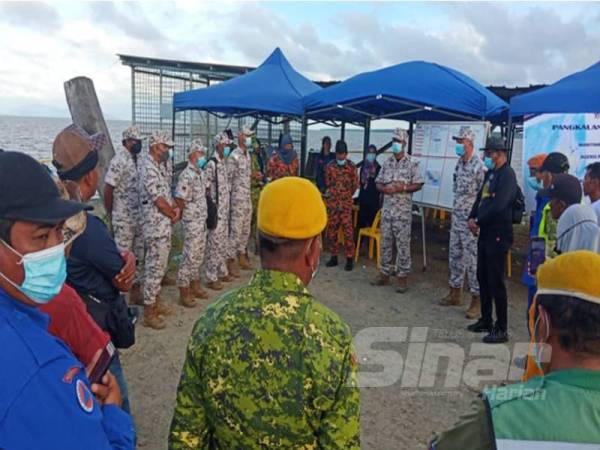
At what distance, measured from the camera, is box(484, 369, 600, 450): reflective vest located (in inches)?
39.8

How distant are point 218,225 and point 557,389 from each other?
5.18 metres

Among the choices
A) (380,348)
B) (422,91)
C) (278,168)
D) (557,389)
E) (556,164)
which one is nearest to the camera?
(557,389)

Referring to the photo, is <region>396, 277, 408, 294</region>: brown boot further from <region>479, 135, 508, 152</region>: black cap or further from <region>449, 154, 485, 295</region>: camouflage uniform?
<region>479, 135, 508, 152</region>: black cap

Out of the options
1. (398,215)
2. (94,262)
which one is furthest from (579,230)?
(398,215)

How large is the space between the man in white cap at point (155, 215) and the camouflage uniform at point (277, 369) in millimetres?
3639

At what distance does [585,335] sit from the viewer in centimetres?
116

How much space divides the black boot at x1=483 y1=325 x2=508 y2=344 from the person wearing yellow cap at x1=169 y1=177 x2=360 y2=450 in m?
3.61

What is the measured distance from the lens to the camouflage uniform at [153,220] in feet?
15.9

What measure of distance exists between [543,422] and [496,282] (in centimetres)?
367

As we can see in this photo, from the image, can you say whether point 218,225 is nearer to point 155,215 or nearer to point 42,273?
point 155,215

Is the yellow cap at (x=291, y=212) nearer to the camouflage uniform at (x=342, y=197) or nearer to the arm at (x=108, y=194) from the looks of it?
the arm at (x=108, y=194)

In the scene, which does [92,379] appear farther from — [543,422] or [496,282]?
[496,282]

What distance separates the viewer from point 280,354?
51.9 inches

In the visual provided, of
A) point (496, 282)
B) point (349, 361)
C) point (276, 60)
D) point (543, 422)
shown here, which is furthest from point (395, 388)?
point (276, 60)
